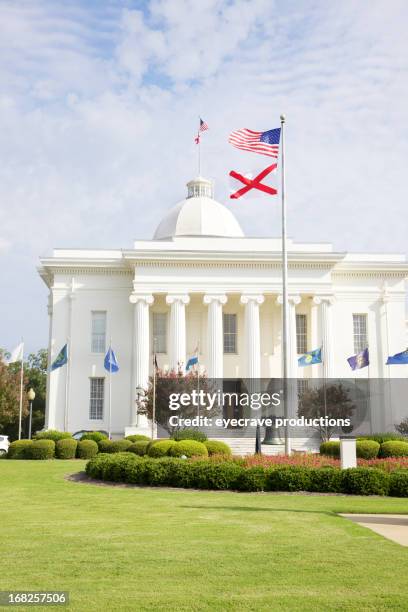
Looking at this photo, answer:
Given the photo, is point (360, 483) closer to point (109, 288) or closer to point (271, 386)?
point (271, 386)

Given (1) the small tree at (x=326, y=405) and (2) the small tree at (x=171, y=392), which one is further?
(2) the small tree at (x=171, y=392)

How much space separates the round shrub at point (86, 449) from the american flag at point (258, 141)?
49.2ft

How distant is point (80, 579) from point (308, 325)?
139ft

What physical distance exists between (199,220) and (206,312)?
8630 millimetres

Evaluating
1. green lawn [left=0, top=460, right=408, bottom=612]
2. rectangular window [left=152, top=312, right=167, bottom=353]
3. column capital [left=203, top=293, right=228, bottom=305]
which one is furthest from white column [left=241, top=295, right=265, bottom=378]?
green lawn [left=0, top=460, right=408, bottom=612]

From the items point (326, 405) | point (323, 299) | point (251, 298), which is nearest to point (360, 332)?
point (323, 299)

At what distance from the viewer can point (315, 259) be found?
46562 mm

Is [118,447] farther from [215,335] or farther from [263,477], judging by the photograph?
[215,335]

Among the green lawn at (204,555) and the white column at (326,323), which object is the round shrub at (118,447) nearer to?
the green lawn at (204,555)

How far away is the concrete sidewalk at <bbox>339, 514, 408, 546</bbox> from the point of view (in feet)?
35.3

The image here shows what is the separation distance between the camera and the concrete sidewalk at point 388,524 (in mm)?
10745

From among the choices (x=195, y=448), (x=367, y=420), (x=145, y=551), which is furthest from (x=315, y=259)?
(x=145, y=551)

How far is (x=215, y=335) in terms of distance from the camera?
151 ft

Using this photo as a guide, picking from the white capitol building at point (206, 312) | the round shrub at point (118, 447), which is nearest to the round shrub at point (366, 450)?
the round shrub at point (118, 447)
